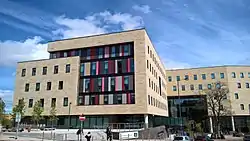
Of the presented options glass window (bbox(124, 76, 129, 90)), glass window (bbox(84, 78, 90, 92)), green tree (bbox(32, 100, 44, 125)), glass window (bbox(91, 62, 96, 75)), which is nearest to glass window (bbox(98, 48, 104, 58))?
glass window (bbox(91, 62, 96, 75))

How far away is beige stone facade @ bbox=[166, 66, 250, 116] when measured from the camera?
252 ft

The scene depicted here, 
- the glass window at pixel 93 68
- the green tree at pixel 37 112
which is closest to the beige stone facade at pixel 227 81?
the glass window at pixel 93 68

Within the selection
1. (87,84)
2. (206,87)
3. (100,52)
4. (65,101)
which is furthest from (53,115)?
(206,87)

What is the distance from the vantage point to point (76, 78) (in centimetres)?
5525

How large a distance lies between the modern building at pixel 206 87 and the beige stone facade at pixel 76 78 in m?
27.9

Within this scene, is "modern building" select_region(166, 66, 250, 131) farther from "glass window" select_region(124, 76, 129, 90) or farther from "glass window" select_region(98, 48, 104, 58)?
"glass window" select_region(98, 48, 104, 58)

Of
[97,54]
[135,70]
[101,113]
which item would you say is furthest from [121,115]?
[97,54]

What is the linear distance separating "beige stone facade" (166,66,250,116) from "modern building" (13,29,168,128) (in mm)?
30646

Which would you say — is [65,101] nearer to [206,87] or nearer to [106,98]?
[106,98]

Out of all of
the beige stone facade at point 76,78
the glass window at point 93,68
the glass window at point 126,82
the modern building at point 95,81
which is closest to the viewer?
the beige stone facade at point 76,78

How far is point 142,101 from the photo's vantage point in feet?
160

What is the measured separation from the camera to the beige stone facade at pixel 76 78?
49.9 meters

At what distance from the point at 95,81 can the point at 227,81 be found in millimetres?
45224

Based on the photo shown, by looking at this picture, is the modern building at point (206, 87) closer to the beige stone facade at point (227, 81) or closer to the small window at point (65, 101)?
the beige stone facade at point (227, 81)
